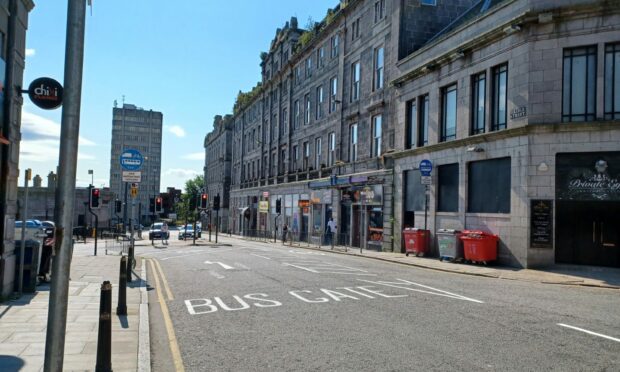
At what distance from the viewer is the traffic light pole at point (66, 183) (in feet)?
14.9

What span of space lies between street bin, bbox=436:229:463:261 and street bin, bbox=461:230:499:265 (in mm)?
658

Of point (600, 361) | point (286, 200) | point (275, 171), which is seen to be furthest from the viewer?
point (275, 171)

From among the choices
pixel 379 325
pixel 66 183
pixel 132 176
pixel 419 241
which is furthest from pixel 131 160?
pixel 419 241

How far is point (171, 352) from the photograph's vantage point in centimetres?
716

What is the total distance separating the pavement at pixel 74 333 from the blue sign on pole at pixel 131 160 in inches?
165

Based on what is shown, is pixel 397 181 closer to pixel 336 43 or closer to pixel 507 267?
pixel 507 267

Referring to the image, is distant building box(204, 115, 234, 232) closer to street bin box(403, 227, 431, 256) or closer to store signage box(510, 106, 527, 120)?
street bin box(403, 227, 431, 256)

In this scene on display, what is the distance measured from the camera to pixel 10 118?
A: 392 inches

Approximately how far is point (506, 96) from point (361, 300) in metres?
13.0

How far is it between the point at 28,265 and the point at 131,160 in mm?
4915

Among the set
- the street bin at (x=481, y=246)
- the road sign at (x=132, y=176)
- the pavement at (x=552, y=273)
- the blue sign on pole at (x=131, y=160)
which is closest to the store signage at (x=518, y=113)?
the street bin at (x=481, y=246)

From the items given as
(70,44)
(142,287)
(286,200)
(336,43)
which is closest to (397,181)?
(336,43)

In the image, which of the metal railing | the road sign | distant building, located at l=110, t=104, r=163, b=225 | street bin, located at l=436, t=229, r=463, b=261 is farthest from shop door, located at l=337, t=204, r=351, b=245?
distant building, located at l=110, t=104, r=163, b=225

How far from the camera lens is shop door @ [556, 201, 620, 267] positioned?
57.8ft
